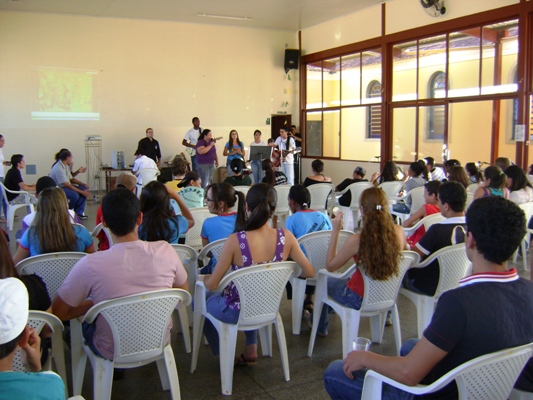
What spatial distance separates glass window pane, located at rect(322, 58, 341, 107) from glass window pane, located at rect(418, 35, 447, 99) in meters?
3.07

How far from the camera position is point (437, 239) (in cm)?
354

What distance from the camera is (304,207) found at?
4.12 metres

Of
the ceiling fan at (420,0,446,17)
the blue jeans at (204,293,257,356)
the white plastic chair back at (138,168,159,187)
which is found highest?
the ceiling fan at (420,0,446,17)

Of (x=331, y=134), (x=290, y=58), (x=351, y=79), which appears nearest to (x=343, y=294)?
(x=351, y=79)

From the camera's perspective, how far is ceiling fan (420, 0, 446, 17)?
410 inches

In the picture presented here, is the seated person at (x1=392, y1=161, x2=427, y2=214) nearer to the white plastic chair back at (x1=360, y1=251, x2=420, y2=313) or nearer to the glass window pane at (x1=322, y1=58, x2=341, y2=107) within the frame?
the white plastic chair back at (x1=360, y1=251, x2=420, y2=313)

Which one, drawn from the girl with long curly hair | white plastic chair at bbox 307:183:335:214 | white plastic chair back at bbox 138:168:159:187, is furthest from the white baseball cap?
white plastic chair back at bbox 138:168:159:187

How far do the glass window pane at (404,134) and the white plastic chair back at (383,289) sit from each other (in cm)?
881

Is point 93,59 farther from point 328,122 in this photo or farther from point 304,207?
point 304,207

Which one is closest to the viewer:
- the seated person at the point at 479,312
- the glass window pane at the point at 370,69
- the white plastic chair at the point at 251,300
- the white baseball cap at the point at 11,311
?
the white baseball cap at the point at 11,311

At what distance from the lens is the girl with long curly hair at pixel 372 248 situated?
3137 millimetres

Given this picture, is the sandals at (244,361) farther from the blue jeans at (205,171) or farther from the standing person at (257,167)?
the standing person at (257,167)

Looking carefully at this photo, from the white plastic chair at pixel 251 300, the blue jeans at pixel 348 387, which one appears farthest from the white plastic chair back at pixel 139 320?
the blue jeans at pixel 348 387

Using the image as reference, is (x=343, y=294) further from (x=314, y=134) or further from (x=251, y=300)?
(x=314, y=134)
